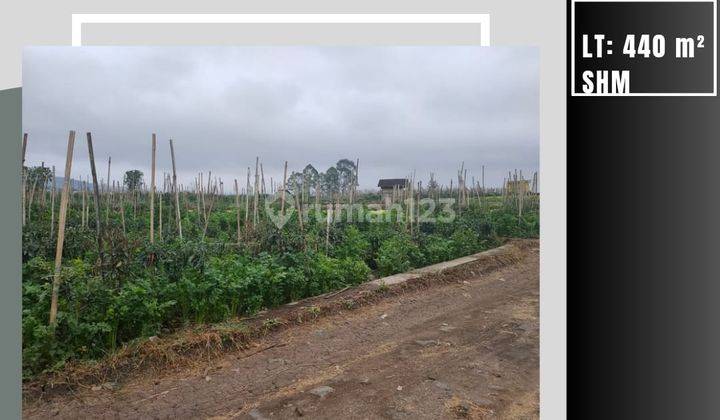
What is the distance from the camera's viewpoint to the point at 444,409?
9.04 feet

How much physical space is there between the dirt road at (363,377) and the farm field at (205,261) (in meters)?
0.54

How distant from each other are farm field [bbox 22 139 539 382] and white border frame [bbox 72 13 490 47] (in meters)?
1.41

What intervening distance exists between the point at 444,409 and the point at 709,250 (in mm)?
2323

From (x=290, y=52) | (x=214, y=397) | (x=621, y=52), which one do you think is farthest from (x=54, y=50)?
(x=621, y=52)

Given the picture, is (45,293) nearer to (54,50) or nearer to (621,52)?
(54,50)

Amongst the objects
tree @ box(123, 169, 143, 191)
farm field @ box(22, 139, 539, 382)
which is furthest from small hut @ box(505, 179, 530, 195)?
tree @ box(123, 169, 143, 191)

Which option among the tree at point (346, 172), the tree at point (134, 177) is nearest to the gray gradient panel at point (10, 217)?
the tree at point (346, 172)

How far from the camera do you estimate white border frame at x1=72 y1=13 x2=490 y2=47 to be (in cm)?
333

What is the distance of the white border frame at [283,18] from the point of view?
333cm

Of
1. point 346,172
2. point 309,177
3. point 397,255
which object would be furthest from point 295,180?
point 397,255

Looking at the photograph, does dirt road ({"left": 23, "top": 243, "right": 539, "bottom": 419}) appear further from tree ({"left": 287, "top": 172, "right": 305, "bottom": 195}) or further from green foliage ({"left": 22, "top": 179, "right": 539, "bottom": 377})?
tree ({"left": 287, "top": 172, "right": 305, "bottom": 195})

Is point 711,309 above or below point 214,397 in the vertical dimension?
above

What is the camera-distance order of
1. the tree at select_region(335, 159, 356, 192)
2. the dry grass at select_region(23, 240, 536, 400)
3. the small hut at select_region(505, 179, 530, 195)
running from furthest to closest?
the small hut at select_region(505, 179, 530, 195) → the tree at select_region(335, 159, 356, 192) → the dry grass at select_region(23, 240, 536, 400)

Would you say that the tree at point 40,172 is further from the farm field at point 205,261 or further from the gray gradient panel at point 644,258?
the gray gradient panel at point 644,258
